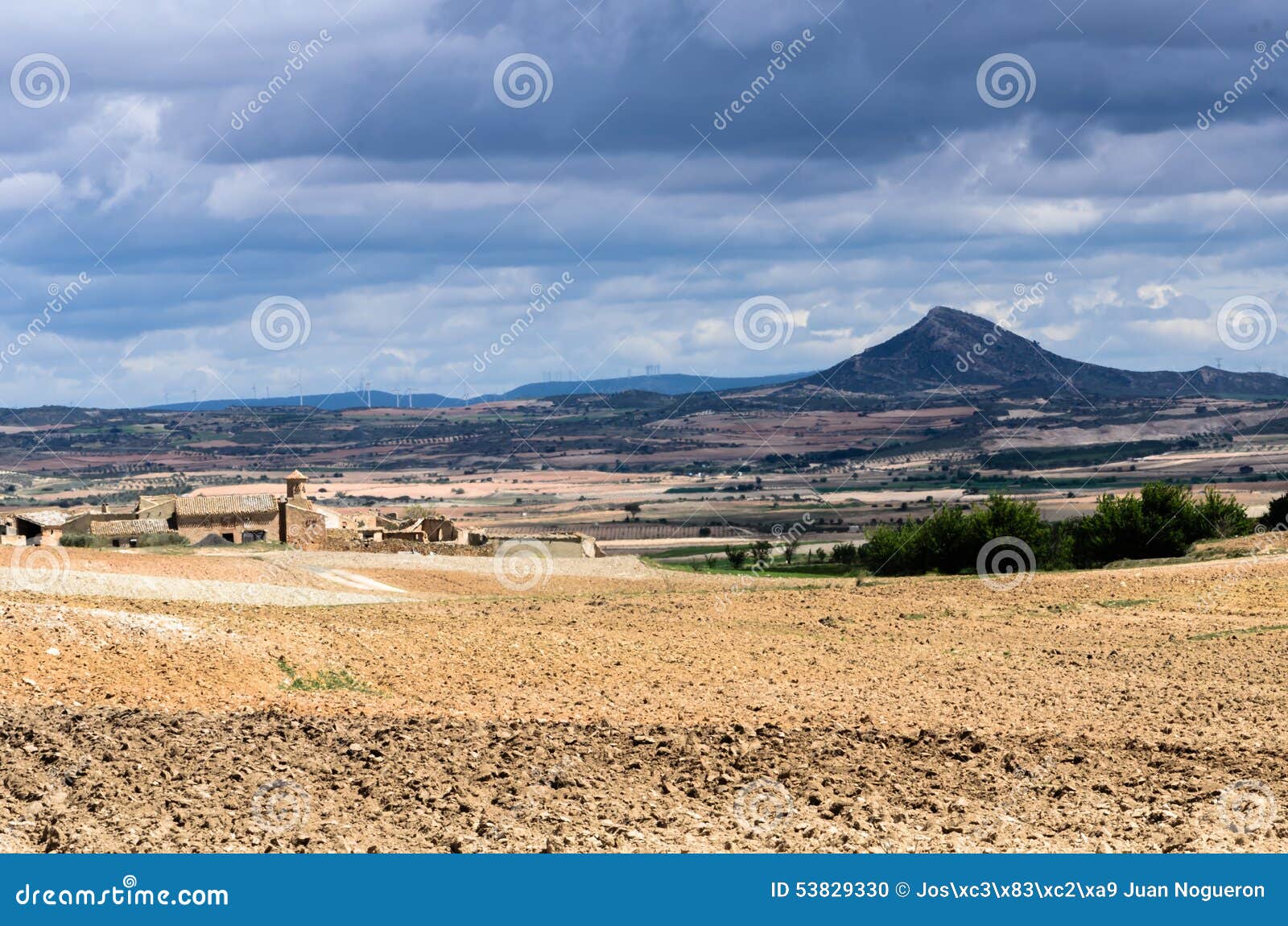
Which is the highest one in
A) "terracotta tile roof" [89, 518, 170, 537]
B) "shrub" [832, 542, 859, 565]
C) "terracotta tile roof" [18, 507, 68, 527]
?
"terracotta tile roof" [18, 507, 68, 527]

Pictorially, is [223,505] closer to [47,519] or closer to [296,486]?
[296,486]

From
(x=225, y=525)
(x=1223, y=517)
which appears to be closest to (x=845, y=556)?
(x=1223, y=517)

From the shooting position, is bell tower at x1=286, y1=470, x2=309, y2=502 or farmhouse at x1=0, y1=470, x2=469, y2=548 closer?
farmhouse at x1=0, y1=470, x2=469, y2=548

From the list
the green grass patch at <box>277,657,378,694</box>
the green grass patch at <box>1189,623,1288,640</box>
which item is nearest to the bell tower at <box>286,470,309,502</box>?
the green grass patch at <box>277,657,378,694</box>

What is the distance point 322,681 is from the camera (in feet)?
65.7

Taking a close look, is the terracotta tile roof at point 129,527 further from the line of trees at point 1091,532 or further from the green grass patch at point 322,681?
the green grass patch at point 322,681

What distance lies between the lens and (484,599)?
35.5 meters

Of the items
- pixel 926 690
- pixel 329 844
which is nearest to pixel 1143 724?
pixel 926 690

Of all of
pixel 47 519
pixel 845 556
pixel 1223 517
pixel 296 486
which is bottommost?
pixel 845 556

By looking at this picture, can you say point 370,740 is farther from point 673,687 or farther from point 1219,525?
point 1219,525

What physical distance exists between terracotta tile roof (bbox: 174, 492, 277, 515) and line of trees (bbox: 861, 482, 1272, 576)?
25290 mm

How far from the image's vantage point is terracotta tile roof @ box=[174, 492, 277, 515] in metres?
58.8

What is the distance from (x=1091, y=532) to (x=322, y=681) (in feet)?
138

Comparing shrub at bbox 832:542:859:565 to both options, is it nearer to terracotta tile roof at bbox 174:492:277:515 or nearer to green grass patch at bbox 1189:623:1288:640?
terracotta tile roof at bbox 174:492:277:515
